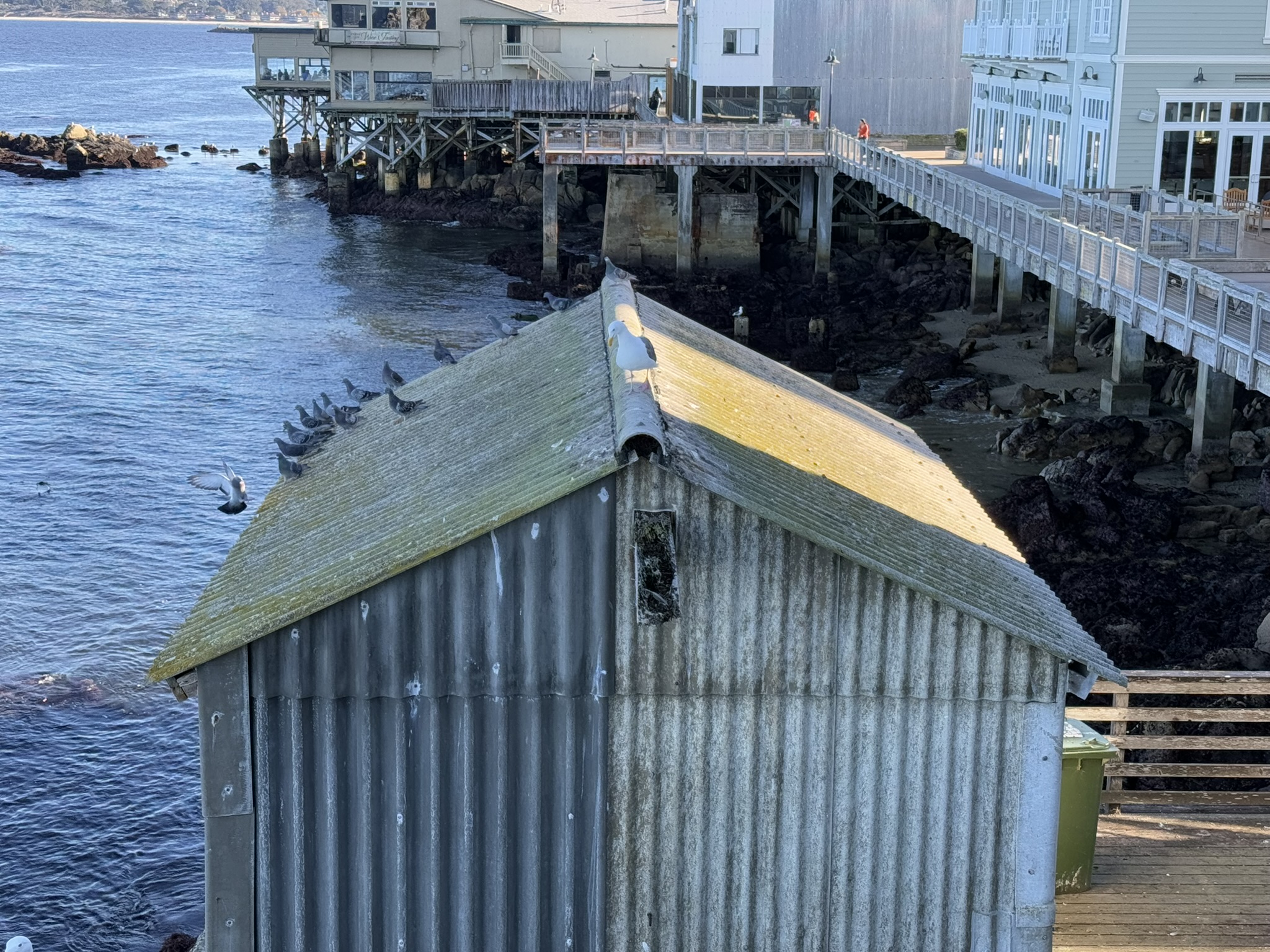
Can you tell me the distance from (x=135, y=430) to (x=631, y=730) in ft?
79.2

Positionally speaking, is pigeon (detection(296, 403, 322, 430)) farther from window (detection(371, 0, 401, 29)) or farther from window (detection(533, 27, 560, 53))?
window (detection(533, 27, 560, 53))

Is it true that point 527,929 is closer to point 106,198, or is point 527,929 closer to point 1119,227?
point 1119,227

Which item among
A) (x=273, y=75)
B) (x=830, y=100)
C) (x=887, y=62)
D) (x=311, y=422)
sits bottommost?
(x=311, y=422)

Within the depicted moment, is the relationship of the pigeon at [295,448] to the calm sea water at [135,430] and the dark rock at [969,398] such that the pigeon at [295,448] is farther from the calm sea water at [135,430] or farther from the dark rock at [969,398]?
the dark rock at [969,398]

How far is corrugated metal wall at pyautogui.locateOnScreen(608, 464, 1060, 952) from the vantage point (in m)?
8.42

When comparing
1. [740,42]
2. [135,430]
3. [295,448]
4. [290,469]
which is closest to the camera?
[290,469]

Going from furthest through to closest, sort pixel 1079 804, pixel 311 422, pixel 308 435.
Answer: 1. pixel 311 422
2. pixel 308 435
3. pixel 1079 804

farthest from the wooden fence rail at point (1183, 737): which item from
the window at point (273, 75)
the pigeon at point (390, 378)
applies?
the window at point (273, 75)

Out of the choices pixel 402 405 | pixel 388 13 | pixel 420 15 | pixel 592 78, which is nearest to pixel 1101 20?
pixel 402 405

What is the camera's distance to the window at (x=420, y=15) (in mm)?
57125

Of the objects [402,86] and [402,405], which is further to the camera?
[402,86]

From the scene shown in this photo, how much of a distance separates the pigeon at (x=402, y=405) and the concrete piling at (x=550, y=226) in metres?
30.5

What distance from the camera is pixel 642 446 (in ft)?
26.9

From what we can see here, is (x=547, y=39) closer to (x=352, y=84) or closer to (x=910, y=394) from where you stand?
(x=352, y=84)
